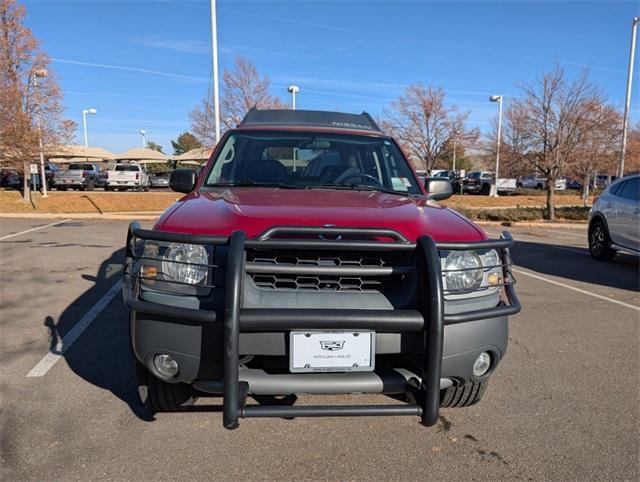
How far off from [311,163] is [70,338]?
2659mm

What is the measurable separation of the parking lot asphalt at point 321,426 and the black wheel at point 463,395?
0.49ft

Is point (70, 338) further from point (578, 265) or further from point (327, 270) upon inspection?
point (578, 265)

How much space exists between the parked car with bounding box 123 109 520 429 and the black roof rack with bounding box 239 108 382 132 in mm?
1975

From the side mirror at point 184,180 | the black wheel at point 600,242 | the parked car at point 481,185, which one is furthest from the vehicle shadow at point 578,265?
the parked car at point 481,185

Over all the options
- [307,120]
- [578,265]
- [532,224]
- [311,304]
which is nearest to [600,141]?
[532,224]

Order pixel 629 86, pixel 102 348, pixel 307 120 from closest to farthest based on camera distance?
pixel 102 348
pixel 307 120
pixel 629 86

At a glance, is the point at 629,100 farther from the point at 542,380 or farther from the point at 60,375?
the point at 60,375

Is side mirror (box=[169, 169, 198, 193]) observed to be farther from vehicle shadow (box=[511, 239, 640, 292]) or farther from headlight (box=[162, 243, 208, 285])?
vehicle shadow (box=[511, 239, 640, 292])

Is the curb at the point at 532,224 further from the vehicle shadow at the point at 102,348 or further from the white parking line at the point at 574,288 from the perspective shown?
the vehicle shadow at the point at 102,348

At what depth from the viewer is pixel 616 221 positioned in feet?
29.0

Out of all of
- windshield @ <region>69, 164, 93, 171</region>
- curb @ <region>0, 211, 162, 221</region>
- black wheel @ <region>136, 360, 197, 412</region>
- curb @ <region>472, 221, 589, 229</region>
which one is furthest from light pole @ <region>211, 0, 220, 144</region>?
windshield @ <region>69, 164, 93, 171</region>

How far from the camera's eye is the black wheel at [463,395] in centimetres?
306

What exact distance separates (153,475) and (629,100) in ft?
69.6

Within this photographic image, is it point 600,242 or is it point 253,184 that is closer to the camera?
point 253,184
